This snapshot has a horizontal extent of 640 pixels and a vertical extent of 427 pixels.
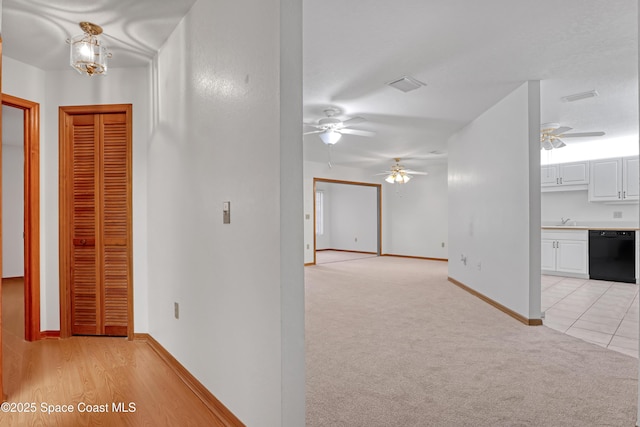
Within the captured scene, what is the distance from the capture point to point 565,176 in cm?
680

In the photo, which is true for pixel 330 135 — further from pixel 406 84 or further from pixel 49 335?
pixel 49 335

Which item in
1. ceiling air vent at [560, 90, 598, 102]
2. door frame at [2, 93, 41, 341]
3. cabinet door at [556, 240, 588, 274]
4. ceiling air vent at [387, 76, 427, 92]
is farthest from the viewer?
cabinet door at [556, 240, 588, 274]

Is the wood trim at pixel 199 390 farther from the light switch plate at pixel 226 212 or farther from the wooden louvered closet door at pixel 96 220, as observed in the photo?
the light switch plate at pixel 226 212

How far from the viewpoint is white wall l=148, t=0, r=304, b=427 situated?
4.88 feet

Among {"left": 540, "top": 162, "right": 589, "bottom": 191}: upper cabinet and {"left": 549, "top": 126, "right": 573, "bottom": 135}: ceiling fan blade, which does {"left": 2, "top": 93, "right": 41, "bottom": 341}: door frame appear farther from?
{"left": 540, "top": 162, "right": 589, "bottom": 191}: upper cabinet

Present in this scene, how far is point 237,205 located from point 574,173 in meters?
7.30

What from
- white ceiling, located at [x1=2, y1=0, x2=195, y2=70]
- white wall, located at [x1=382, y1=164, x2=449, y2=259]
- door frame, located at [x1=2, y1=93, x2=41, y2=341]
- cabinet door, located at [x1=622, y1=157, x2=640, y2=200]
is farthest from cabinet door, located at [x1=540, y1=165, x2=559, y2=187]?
door frame, located at [x1=2, y1=93, x2=41, y2=341]

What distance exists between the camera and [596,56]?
2986 mm

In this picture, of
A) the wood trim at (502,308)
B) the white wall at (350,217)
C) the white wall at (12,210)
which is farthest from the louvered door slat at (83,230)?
the white wall at (350,217)

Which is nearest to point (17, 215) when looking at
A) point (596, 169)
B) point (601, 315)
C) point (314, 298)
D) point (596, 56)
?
point (314, 298)

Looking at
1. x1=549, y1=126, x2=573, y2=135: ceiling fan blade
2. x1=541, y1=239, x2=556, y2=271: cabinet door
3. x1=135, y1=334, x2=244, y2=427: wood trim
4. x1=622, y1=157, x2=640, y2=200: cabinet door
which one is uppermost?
x1=549, y1=126, x2=573, y2=135: ceiling fan blade

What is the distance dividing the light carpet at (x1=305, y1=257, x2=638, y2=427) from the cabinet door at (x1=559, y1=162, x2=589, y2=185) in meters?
4.14

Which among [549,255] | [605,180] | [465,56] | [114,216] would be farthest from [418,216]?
[114,216]

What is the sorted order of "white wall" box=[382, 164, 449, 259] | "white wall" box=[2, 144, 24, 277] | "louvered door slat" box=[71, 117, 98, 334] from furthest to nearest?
"white wall" box=[382, 164, 449, 259], "white wall" box=[2, 144, 24, 277], "louvered door slat" box=[71, 117, 98, 334]
